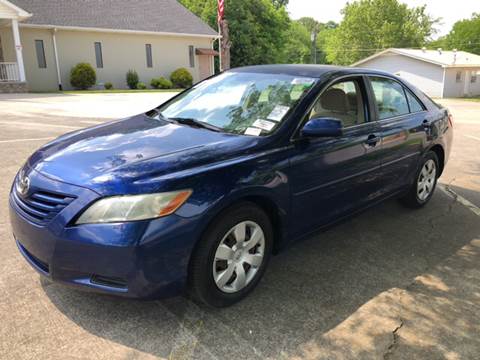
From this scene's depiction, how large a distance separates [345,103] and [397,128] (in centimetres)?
73

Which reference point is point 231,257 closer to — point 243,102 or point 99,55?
point 243,102

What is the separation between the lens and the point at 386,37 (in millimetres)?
56781

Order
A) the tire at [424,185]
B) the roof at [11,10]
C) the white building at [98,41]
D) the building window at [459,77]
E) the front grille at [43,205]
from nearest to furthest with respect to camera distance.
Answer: the front grille at [43,205]
the tire at [424,185]
the roof at [11,10]
the white building at [98,41]
the building window at [459,77]

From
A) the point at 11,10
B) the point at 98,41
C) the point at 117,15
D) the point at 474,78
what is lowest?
the point at 474,78

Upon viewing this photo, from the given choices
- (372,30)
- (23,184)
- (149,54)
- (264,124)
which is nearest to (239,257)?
(264,124)

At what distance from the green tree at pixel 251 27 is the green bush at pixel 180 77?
1053cm

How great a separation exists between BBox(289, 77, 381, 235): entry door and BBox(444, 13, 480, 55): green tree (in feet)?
265

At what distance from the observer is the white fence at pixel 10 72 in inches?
873

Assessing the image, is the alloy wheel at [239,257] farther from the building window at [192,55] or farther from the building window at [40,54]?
the building window at [192,55]

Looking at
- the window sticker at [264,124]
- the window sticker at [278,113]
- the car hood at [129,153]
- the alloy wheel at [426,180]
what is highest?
the window sticker at [278,113]

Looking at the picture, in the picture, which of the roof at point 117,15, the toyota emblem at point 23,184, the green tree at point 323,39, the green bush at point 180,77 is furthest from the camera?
the green tree at point 323,39

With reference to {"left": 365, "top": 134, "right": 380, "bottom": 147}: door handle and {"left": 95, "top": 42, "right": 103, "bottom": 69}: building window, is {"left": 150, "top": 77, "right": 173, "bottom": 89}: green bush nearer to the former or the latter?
{"left": 95, "top": 42, "right": 103, "bottom": 69}: building window

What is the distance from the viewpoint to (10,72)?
72.8ft

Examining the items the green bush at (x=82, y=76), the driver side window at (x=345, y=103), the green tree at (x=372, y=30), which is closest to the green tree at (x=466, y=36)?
the green tree at (x=372, y=30)
